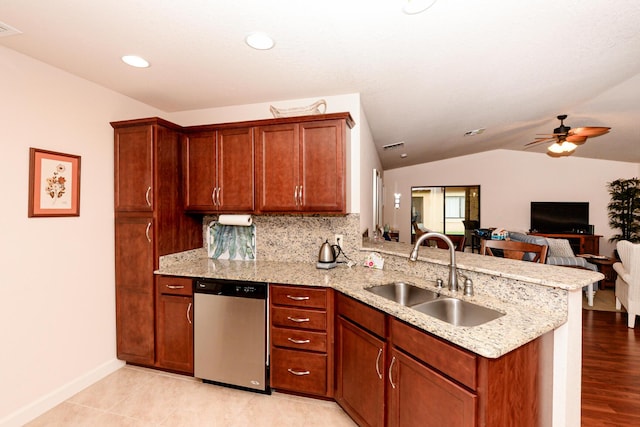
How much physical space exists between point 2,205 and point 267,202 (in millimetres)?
1740

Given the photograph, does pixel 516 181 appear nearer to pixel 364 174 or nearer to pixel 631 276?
pixel 631 276

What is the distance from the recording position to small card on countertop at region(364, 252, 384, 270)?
8.31 feet

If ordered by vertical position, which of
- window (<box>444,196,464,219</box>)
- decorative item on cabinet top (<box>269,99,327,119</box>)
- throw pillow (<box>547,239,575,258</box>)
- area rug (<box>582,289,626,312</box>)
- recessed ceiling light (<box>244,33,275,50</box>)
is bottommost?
area rug (<box>582,289,626,312</box>)

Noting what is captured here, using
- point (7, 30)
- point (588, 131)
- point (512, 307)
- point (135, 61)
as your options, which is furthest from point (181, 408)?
point (588, 131)

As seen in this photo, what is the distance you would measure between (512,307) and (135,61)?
2875 mm

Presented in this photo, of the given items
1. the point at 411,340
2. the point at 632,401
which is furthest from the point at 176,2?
the point at 632,401

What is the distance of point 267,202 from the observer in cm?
262

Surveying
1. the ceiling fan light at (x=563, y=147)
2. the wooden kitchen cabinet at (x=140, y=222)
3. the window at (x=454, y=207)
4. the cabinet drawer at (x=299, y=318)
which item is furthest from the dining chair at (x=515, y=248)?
the window at (x=454, y=207)

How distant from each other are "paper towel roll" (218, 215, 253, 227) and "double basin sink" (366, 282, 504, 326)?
133cm

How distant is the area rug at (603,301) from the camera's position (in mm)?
4344

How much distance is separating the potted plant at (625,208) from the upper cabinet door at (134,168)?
8.76 metres

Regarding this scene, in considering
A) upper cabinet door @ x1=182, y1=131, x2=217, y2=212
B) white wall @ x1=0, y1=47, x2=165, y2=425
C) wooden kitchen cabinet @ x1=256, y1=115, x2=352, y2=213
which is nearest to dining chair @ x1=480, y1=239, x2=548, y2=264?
wooden kitchen cabinet @ x1=256, y1=115, x2=352, y2=213

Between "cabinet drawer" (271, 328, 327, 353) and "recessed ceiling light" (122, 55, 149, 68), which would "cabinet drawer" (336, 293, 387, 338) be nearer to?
"cabinet drawer" (271, 328, 327, 353)

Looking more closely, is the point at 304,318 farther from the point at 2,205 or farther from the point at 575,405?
the point at 2,205
